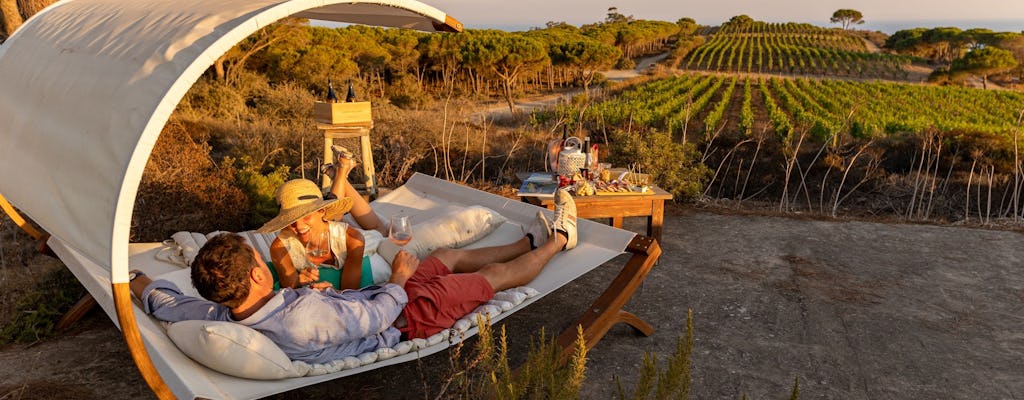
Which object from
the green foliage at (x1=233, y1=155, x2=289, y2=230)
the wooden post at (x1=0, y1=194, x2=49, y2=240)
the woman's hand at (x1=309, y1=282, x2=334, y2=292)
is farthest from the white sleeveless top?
the green foliage at (x1=233, y1=155, x2=289, y2=230)

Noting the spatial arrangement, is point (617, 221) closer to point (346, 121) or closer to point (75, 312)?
point (346, 121)

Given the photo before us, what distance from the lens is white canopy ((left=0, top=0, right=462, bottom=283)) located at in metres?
1.85

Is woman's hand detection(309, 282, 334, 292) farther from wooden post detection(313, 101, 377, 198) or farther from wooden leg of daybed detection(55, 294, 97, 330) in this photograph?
wooden post detection(313, 101, 377, 198)

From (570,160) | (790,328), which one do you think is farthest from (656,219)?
(790,328)

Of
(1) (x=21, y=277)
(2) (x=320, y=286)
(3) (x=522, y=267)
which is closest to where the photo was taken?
(2) (x=320, y=286)

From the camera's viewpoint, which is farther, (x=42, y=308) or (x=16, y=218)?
(x=42, y=308)

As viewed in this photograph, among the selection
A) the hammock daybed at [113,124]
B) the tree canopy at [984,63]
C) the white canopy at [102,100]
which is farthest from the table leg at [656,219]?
the tree canopy at [984,63]

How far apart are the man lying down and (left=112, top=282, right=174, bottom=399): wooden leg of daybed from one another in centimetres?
20

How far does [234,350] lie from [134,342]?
0.89 ft

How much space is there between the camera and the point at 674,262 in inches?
180

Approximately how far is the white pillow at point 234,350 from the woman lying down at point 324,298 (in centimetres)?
7

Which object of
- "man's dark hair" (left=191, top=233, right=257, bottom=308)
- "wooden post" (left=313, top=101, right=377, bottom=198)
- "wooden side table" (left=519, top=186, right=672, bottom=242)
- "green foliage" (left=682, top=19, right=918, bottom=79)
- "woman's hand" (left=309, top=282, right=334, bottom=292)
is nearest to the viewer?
"man's dark hair" (left=191, top=233, right=257, bottom=308)

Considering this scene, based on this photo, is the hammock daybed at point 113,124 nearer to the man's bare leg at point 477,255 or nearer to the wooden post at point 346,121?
the man's bare leg at point 477,255

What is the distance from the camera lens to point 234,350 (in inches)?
81.0
